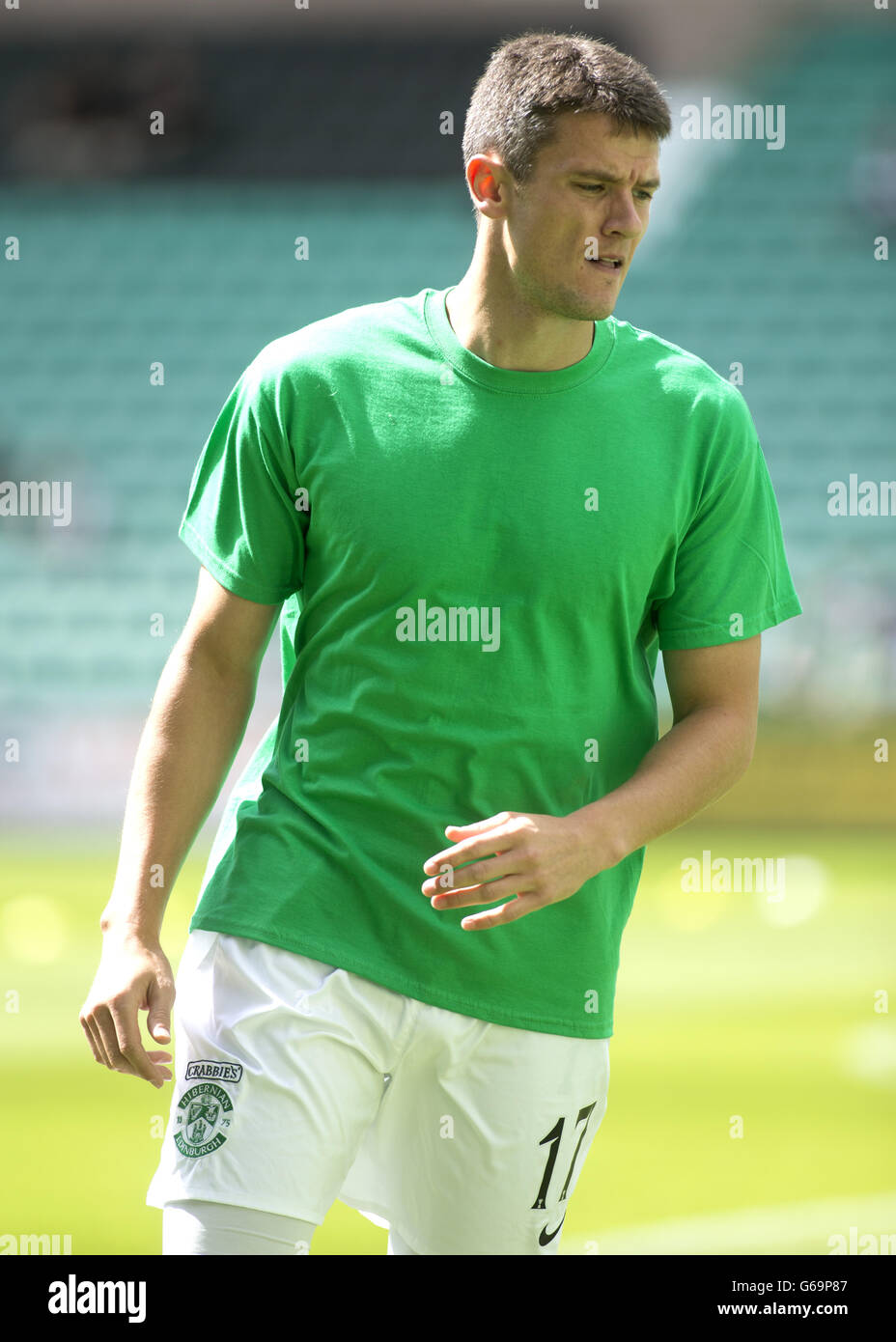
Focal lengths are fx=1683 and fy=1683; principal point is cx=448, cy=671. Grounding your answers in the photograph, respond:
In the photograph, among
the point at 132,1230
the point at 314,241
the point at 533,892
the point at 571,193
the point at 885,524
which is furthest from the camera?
the point at 314,241

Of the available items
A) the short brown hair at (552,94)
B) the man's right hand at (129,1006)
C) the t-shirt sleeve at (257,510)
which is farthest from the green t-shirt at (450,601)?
the short brown hair at (552,94)

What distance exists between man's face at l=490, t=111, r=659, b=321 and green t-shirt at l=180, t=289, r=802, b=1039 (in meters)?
0.14

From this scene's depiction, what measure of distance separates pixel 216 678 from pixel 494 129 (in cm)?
82

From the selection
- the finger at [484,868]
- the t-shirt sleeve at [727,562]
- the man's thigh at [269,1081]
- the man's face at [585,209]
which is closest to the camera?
the finger at [484,868]

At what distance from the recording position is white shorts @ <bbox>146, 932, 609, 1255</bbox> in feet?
6.71

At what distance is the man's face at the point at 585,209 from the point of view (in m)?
2.13

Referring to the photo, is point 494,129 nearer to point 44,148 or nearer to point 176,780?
point 176,780

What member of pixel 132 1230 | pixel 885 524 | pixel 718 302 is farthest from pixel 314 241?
pixel 132 1230

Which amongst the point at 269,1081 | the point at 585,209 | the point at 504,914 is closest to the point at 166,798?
the point at 269,1081

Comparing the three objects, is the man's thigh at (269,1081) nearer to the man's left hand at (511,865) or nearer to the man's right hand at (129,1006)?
the man's right hand at (129,1006)

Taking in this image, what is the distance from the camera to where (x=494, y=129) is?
226 centimetres

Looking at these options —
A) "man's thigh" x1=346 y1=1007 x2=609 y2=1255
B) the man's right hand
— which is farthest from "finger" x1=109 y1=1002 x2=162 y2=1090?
"man's thigh" x1=346 y1=1007 x2=609 y2=1255

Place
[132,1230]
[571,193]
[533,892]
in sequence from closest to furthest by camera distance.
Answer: [533,892]
[571,193]
[132,1230]

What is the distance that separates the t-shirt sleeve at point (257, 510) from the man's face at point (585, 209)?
Answer: 397 mm
